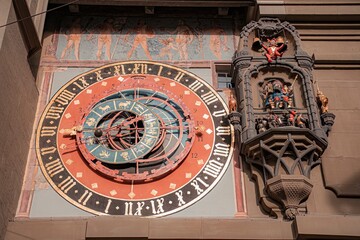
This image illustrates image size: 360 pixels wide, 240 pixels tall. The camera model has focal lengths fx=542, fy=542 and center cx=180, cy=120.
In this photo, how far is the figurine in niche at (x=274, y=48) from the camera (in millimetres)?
9008

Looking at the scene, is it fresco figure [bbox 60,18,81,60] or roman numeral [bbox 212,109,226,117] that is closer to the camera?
roman numeral [bbox 212,109,226,117]

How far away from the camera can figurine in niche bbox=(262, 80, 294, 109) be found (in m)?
8.42

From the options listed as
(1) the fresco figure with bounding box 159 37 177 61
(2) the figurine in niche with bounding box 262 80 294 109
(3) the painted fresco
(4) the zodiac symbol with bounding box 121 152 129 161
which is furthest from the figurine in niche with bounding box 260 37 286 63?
(4) the zodiac symbol with bounding box 121 152 129 161

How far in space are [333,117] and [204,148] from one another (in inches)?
80.0

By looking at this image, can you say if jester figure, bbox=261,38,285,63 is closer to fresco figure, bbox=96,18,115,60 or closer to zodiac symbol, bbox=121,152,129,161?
fresco figure, bbox=96,18,115,60

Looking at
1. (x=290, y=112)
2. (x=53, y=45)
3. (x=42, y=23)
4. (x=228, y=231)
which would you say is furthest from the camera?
(x=53, y=45)

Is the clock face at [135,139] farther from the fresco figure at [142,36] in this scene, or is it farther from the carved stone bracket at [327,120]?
the carved stone bracket at [327,120]

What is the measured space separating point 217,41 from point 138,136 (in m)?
2.55

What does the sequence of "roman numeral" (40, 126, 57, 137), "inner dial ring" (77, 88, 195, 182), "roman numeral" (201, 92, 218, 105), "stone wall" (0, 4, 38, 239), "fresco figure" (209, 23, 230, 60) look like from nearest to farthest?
"stone wall" (0, 4, 38, 239) → "inner dial ring" (77, 88, 195, 182) → "roman numeral" (40, 126, 57, 137) → "roman numeral" (201, 92, 218, 105) → "fresco figure" (209, 23, 230, 60)

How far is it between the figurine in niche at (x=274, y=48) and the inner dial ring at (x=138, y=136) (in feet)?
5.63

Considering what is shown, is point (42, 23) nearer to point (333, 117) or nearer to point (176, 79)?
point (176, 79)

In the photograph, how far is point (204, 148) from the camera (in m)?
8.33

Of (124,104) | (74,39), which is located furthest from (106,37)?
(124,104)

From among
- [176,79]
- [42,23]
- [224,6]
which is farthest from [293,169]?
[42,23]
